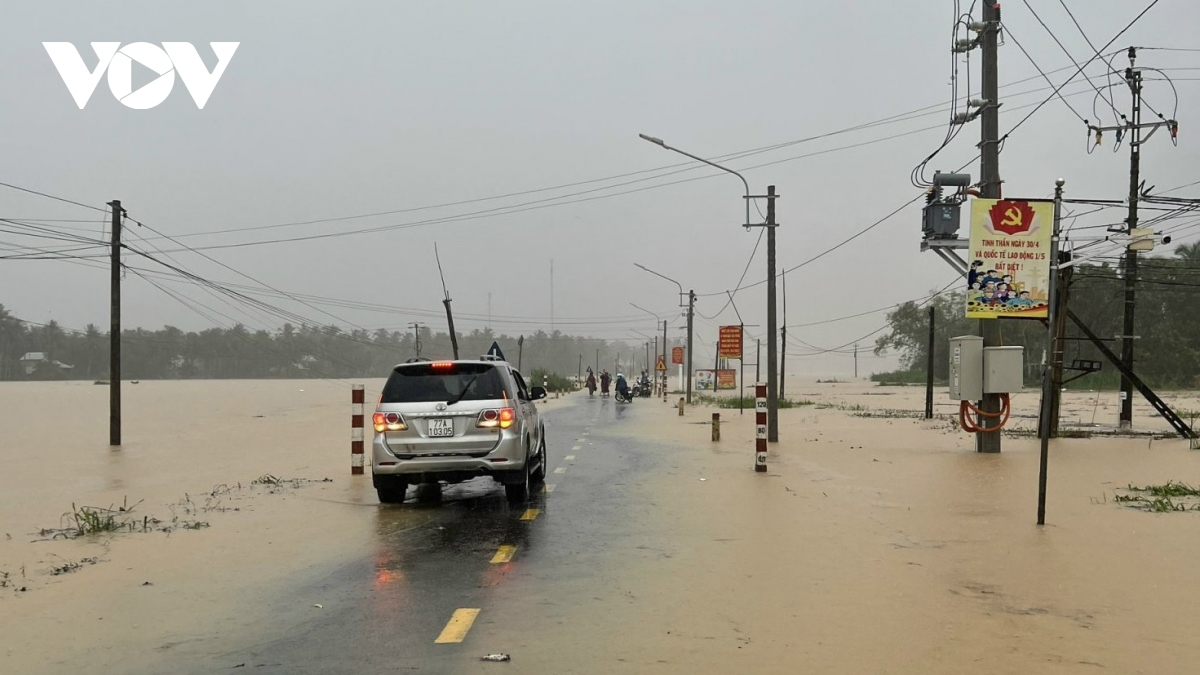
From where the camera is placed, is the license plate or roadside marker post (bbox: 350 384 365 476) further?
roadside marker post (bbox: 350 384 365 476)

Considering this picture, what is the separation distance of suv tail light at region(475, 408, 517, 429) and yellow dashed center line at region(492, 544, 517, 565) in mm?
2466

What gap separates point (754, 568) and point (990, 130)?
47.1ft

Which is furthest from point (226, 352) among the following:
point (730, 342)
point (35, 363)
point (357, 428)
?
point (357, 428)

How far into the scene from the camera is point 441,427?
1123cm

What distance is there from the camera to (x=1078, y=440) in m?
22.6

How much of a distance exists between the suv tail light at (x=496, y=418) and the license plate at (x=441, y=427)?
305 millimetres

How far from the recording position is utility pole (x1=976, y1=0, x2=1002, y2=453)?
19.2 meters

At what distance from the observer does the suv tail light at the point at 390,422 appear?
11242 mm

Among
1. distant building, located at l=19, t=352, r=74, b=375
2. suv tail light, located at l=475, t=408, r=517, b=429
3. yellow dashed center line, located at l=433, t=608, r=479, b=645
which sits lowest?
distant building, located at l=19, t=352, r=74, b=375

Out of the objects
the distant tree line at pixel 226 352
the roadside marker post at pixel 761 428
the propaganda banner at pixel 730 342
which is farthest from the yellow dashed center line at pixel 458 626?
the distant tree line at pixel 226 352

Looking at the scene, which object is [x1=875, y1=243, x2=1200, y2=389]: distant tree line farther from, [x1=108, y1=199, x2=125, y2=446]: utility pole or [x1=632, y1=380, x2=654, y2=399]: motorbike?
[x1=108, y1=199, x2=125, y2=446]: utility pole

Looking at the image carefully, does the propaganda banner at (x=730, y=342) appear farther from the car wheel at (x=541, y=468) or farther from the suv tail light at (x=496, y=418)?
the suv tail light at (x=496, y=418)

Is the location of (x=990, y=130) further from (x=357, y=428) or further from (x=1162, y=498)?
(x=357, y=428)

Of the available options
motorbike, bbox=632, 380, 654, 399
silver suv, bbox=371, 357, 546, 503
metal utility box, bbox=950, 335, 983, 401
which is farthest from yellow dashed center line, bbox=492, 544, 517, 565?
motorbike, bbox=632, 380, 654, 399
